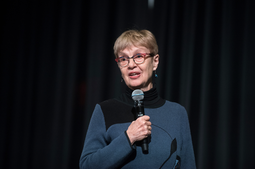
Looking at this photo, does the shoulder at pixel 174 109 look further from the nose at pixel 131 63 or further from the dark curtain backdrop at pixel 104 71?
the dark curtain backdrop at pixel 104 71

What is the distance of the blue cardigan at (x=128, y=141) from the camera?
2.88 feet

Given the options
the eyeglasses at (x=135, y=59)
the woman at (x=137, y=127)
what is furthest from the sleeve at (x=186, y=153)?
the eyeglasses at (x=135, y=59)

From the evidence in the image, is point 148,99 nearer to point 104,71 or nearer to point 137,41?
point 137,41

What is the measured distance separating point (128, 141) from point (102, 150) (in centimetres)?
14

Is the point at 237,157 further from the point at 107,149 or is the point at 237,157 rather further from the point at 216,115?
the point at 107,149

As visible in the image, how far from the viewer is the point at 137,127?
2.81ft

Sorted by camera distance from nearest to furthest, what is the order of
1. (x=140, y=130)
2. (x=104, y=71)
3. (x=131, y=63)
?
(x=140, y=130) < (x=131, y=63) < (x=104, y=71)

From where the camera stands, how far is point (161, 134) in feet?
3.27

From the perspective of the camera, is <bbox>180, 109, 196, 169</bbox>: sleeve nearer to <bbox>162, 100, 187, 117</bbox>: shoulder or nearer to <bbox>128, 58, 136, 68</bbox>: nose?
<bbox>162, 100, 187, 117</bbox>: shoulder

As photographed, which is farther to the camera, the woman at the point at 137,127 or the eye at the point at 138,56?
the eye at the point at 138,56

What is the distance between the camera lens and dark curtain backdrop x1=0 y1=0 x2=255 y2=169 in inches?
73.5

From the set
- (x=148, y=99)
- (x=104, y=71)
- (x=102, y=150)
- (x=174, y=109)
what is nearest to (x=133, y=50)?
(x=148, y=99)

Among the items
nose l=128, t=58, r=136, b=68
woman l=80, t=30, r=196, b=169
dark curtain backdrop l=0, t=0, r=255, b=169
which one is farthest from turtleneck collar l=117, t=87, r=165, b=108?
dark curtain backdrop l=0, t=0, r=255, b=169

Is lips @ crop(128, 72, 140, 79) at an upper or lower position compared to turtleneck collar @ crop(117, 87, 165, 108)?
upper
